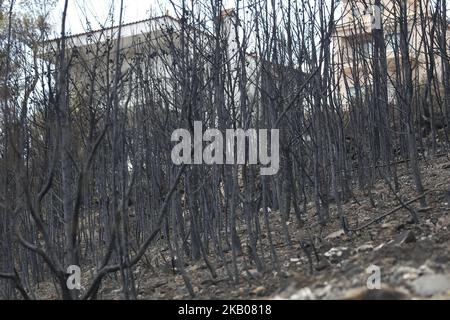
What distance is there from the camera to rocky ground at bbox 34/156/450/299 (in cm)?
316

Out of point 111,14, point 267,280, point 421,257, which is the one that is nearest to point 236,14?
point 111,14

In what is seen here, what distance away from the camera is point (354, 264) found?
369 centimetres

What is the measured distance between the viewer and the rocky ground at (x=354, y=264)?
3.16m

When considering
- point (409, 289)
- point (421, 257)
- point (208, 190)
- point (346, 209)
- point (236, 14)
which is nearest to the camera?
point (409, 289)

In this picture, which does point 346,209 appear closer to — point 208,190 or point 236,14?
point 208,190

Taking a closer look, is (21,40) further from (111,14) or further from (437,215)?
(437,215)

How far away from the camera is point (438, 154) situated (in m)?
7.82

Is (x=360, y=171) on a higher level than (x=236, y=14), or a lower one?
lower

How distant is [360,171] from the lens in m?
7.04

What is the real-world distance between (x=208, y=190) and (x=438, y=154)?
143 inches

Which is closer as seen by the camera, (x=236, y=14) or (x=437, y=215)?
(x=437, y=215)

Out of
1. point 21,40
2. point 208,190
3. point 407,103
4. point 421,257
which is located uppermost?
point 21,40
